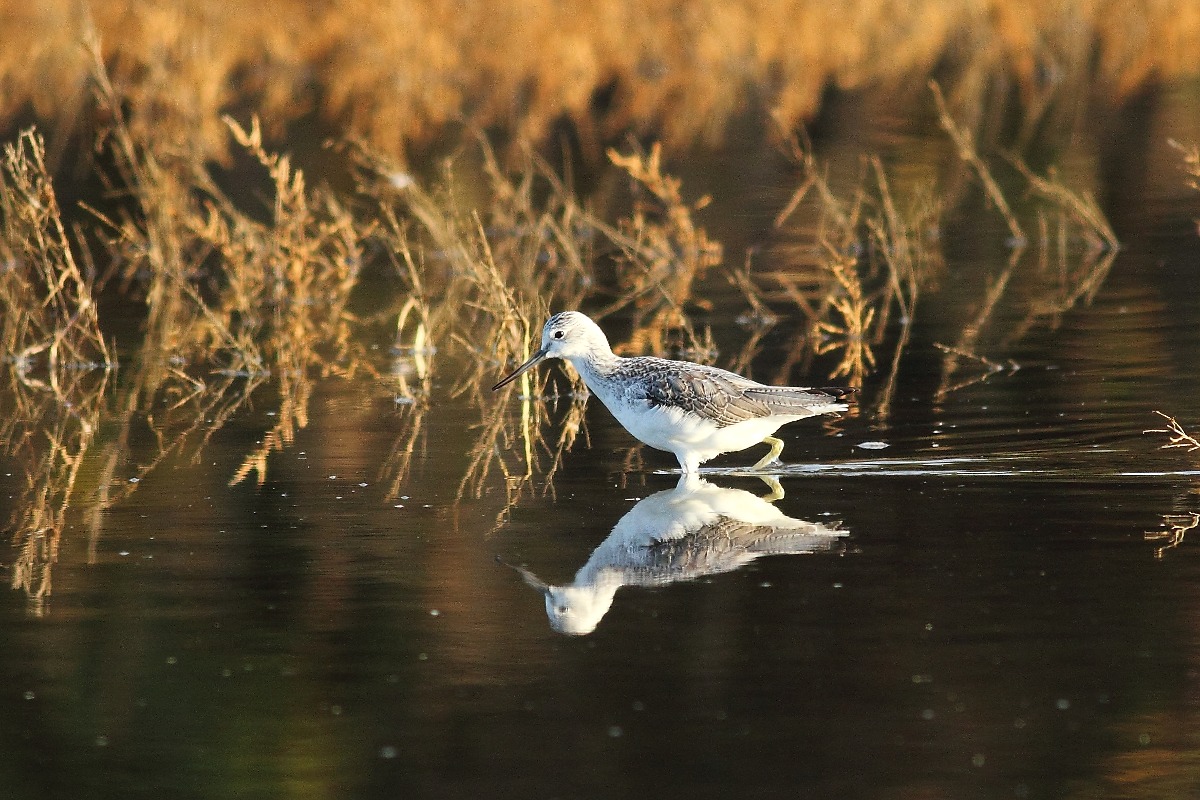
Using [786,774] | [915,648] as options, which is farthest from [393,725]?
[915,648]

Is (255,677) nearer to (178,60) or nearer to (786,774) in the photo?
(786,774)

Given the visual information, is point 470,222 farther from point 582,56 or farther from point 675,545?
point 582,56

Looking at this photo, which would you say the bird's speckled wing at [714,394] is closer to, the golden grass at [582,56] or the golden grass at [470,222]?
the golden grass at [470,222]

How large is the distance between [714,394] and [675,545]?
4.64 feet

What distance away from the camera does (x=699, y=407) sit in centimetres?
923

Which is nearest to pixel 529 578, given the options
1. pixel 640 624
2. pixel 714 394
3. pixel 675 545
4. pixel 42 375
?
pixel 675 545

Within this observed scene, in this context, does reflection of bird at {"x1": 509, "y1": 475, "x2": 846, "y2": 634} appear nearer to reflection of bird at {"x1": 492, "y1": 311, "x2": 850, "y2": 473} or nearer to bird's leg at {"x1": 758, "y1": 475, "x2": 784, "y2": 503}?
bird's leg at {"x1": 758, "y1": 475, "x2": 784, "y2": 503}

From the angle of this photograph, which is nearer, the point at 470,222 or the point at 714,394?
the point at 714,394

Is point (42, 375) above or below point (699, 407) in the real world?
below

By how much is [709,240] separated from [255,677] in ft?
38.8

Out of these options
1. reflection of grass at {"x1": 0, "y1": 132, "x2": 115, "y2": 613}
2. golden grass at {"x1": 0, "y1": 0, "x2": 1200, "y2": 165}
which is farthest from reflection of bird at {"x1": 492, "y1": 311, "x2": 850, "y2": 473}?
golden grass at {"x1": 0, "y1": 0, "x2": 1200, "y2": 165}

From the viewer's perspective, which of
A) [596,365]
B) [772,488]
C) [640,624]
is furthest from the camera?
[596,365]

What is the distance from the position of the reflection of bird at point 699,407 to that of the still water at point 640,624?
202mm

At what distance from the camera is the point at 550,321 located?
33.4ft
